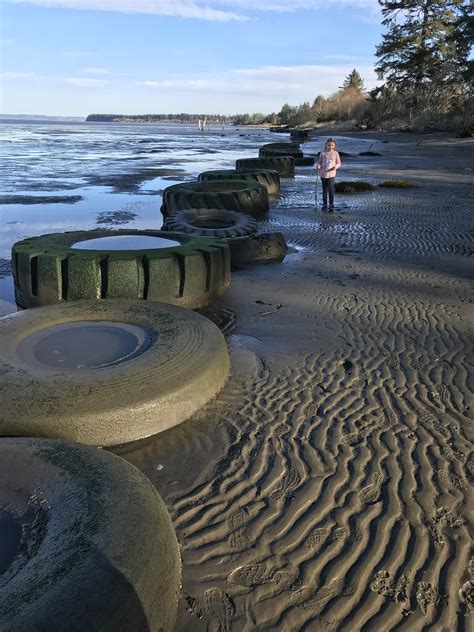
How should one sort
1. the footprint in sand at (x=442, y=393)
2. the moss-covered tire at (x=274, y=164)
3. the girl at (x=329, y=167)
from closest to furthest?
the footprint in sand at (x=442, y=393), the girl at (x=329, y=167), the moss-covered tire at (x=274, y=164)

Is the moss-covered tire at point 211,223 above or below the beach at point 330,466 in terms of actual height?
above

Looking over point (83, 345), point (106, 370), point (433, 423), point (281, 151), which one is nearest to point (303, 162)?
point (281, 151)

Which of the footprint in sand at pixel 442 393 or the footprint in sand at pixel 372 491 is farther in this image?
the footprint in sand at pixel 442 393

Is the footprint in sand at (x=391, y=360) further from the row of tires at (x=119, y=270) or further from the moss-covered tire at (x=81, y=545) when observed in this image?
the moss-covered tire at (x=81, y=545)

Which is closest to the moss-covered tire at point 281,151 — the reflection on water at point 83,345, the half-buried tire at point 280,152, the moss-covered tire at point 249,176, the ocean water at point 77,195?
the half-buried tire at point 280,152

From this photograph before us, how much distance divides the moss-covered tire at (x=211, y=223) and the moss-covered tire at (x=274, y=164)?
8389mm

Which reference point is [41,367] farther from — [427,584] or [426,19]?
[426,19]

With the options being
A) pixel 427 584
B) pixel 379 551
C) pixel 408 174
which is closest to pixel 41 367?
pixel 379 551

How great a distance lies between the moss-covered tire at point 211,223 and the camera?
7406 millimetres

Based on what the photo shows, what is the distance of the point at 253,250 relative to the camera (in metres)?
7.36

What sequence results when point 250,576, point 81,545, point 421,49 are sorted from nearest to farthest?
point 81,545 → point 250,576 → point 421,49

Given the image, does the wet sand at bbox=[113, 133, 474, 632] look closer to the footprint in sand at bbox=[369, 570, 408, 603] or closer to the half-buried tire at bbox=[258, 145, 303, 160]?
the footprint in sand at bbox=[369, 570, 408, 603]

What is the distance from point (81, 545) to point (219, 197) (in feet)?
26.8

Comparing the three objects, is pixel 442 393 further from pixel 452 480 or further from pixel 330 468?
pixel 330 468
